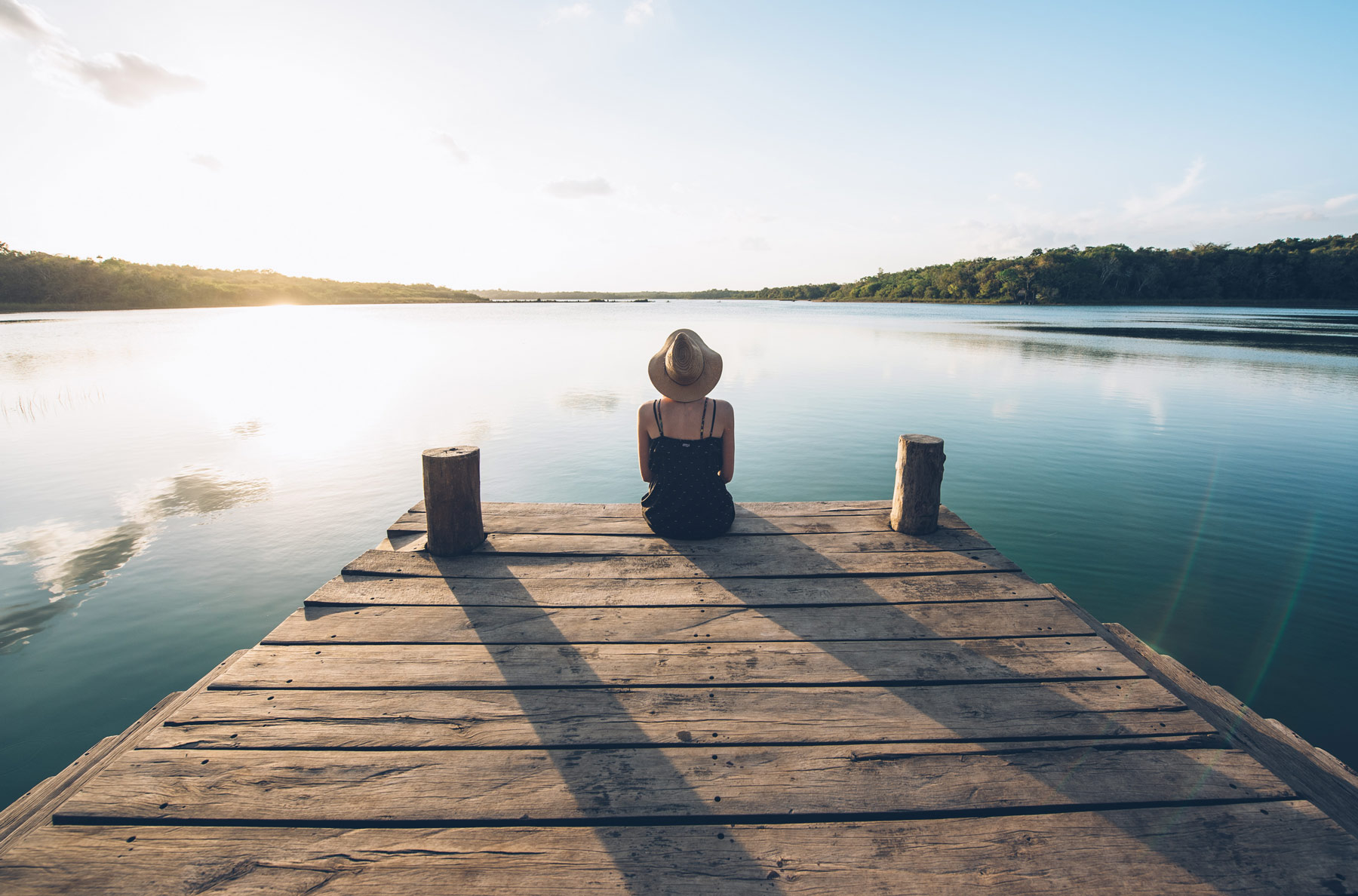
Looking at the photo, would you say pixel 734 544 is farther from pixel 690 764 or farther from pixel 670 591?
pixel 690 764

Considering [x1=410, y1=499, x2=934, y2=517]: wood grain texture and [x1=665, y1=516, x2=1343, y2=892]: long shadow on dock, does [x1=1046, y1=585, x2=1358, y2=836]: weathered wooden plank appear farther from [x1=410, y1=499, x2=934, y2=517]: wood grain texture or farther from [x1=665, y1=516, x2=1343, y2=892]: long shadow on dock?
[x1=410, y1=499, x2=934, y2=517]: wood grain texture

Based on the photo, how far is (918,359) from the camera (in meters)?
29.1

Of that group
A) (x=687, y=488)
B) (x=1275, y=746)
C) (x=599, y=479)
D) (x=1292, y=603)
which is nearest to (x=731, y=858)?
(x=687, y=488)

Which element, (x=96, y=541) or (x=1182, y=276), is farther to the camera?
(x=1182, y=276)

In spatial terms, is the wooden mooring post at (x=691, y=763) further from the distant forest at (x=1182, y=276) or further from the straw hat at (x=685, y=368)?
the distant forest at (x=1182, y=276)

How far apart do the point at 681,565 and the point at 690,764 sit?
2.13 m

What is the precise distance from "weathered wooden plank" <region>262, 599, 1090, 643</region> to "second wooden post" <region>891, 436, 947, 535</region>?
1.21 meters

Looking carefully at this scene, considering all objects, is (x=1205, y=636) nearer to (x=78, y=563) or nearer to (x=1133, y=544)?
(x=1133, y=544)

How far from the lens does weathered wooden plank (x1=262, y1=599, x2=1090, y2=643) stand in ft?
12.2

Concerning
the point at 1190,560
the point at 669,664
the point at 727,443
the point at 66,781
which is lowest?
the point at 1190,560

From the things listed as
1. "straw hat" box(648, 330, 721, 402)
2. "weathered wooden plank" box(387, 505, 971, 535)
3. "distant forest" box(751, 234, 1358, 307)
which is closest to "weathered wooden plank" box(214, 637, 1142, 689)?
"weathered wooden plank" box(387, 505, 971, 535)

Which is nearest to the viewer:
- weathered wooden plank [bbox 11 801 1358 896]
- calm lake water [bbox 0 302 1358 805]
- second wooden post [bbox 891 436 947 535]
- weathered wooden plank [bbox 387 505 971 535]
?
weathered wooden plank [bbox 11 801 1358 896]

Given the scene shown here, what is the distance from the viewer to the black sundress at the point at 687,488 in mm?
4852

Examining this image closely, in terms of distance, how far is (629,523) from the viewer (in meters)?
5.58
